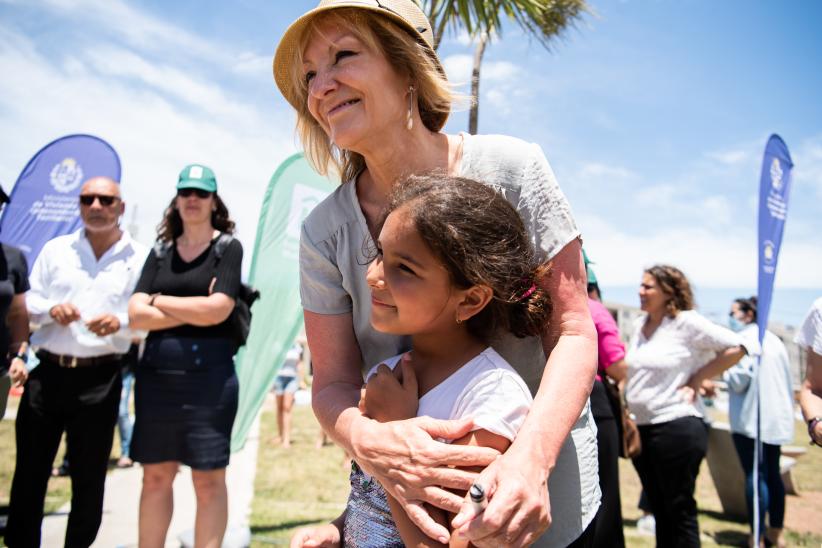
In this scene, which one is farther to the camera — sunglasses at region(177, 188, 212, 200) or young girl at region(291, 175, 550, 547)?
sunglasses at region(177, 188, 212, 200)

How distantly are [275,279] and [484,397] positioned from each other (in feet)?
15.0

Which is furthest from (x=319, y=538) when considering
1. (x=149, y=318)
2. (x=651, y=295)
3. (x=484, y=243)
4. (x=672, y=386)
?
(x=651, y=295)

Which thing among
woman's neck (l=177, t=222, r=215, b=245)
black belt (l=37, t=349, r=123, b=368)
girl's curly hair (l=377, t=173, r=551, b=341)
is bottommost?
black belt (l=37, t=349, r=123, b=368)

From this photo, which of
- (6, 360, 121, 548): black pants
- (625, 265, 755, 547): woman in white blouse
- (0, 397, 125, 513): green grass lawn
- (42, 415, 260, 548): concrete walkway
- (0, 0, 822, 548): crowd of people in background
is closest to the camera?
(0, 0, 822, 548): crowd of people in background

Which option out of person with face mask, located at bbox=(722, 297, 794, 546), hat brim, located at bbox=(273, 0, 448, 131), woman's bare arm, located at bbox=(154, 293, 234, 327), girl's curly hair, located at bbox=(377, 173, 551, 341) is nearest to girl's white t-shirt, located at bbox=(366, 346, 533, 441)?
girl's curly hair, located at bbox=(377, 173, 551, 341)

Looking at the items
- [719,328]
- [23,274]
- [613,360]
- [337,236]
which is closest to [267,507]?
[23,274]

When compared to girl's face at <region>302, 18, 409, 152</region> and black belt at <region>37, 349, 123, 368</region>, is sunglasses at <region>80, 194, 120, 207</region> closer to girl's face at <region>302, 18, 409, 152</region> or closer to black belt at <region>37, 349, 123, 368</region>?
black belt at <region>37, 349, 123, 368</region>

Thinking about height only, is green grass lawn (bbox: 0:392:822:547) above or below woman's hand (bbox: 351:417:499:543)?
below

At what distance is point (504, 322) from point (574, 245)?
0.25 metres

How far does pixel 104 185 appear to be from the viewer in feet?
12.5

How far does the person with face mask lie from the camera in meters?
5.07

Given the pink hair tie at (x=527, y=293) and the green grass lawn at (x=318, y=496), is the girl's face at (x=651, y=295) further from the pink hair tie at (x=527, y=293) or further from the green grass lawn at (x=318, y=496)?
the pink hair tie at (x=527, y=293)

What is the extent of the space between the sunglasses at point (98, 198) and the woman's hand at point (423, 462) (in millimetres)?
3272

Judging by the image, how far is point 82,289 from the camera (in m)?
3.74
